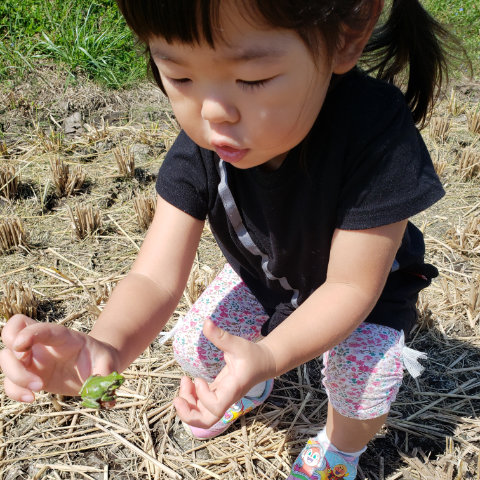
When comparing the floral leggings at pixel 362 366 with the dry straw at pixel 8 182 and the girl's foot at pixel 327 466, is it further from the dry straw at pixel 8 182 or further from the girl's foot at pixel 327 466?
the dry straw at pixel 8 182

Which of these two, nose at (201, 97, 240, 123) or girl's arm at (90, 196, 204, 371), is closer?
nose at (201, 97, 240, 123)

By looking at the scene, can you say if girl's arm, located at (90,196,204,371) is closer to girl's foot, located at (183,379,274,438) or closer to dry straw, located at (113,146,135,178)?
girl's foot, located at (183,379,274,438)

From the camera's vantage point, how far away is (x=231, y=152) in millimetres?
1287

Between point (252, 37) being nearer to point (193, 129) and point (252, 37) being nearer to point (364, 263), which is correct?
point (193, 129)

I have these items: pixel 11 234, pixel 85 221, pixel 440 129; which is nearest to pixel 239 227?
pixel 85 221

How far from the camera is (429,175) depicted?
4.80 ft

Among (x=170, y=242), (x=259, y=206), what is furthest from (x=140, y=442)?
(x=259, y=206)

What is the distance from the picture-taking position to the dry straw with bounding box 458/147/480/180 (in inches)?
123

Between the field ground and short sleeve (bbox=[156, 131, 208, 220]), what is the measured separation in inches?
32.8

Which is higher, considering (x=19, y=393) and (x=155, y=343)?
(x=19, y=393)

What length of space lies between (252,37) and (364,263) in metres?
0.62

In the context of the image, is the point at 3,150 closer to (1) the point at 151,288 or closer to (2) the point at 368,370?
(1) the point at 151,288

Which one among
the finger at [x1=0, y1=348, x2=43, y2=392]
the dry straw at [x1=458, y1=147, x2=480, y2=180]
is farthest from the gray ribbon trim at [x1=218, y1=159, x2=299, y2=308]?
the dry straw at [x1=458, y1=147, x2=480, y2=180]

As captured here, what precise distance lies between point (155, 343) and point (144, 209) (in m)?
0.73
